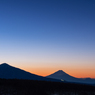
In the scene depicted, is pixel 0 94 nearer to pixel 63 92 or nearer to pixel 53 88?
pixel 53 88

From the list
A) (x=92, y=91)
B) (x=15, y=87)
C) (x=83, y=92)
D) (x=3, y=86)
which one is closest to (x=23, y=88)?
(x=15, y=87)

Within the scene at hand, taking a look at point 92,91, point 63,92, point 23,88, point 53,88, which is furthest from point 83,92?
point 23,88

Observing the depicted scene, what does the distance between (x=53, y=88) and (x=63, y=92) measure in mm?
1553

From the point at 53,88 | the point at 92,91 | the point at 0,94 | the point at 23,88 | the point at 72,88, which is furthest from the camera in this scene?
the point at 92,91

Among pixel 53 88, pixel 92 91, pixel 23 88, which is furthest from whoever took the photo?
pixel 92 91

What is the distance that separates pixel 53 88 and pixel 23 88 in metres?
Result: 3.83

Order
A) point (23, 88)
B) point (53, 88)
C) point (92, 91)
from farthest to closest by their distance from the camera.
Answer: point (92, 91)
point (53, 88)
point (23, 88)

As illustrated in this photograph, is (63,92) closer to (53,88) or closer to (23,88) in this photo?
(53,88)

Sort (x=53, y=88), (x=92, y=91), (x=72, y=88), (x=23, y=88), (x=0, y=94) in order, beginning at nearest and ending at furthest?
1. (x=0, y=94)
2. (x=23, y=88)
3. (x=53, y=88)
4. (x=72, y=88)
5. (x=92, y=91)

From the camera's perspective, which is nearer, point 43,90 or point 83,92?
point 43,90

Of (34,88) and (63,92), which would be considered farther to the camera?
(63,92)

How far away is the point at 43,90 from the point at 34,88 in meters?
1.10

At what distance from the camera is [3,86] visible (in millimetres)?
17031

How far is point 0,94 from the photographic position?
16.2m
